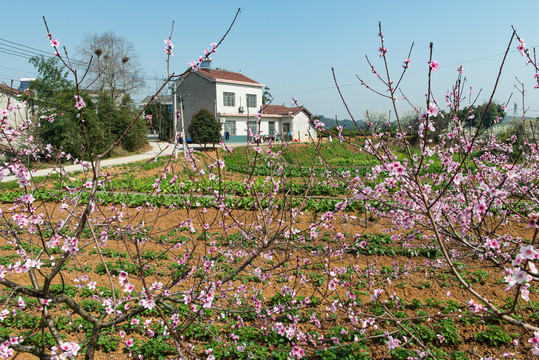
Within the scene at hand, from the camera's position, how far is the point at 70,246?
2.49 m

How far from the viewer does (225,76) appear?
3825 centimetres

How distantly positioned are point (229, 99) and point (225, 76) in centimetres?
283

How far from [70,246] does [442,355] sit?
3911 mm

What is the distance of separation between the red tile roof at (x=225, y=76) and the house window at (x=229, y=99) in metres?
1.49

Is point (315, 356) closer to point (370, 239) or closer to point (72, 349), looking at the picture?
point (72, 349)

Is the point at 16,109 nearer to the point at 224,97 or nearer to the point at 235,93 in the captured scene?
the point at 224,97

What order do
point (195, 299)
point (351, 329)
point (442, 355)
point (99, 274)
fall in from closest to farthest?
point (195, 299) → point (442, 355) → point (351, 329) → point (99, 274)

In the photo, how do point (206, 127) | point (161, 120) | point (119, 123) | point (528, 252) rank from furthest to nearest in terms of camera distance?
1. point (119, 123)
2. point (206, 127)
3. point (161, 120)
4. point (528, 252)

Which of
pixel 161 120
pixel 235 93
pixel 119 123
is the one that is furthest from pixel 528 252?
pixel 235 93

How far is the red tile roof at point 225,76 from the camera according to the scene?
1432 inches

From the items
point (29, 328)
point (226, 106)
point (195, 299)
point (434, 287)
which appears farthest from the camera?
point (226, 106)

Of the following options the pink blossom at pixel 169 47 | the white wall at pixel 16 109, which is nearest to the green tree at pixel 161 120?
the white wall at pixel 16 109

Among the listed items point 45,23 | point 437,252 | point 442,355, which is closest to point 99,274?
point 45,23

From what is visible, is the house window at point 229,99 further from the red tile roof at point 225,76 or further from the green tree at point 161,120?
the green tree at point 161,120
